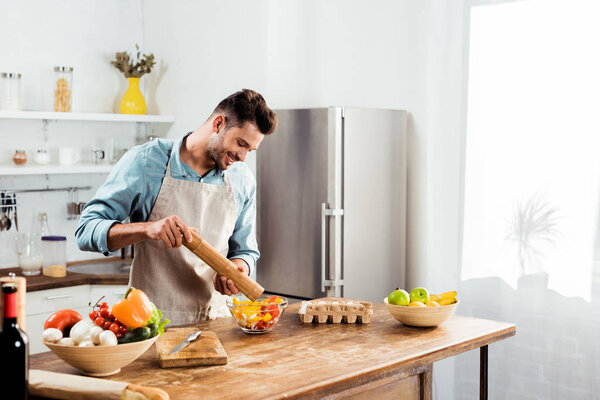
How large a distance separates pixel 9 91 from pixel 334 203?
2.12 metres

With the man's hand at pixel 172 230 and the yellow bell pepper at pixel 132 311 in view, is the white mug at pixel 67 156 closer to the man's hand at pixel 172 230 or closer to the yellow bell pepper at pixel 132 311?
the man's hand at pixel 172 230

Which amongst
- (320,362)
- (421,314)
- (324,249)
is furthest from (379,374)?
(324,249)

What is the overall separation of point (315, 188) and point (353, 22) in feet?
3.90

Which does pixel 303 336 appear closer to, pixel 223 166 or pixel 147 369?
pixel 147 369

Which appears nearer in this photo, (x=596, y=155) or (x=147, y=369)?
(x=147, y=369)

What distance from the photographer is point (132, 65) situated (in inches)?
190

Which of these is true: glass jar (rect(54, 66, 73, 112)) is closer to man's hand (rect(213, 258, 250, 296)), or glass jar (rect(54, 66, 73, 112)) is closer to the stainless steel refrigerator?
the stainless steel refrigerator

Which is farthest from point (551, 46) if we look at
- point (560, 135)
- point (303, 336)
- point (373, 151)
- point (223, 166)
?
point (303, 336)

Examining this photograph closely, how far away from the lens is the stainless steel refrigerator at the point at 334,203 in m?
4.05

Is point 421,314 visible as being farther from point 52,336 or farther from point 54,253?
point 54,253

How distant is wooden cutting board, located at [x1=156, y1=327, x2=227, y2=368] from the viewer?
2.01 metres

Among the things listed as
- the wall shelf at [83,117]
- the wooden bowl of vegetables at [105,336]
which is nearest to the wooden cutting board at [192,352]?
the wooden bowl of vegetables at [105,336]

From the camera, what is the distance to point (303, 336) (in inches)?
94.7

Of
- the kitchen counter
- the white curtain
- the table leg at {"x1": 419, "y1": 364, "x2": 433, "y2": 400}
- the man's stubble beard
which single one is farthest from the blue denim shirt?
the white curtain
